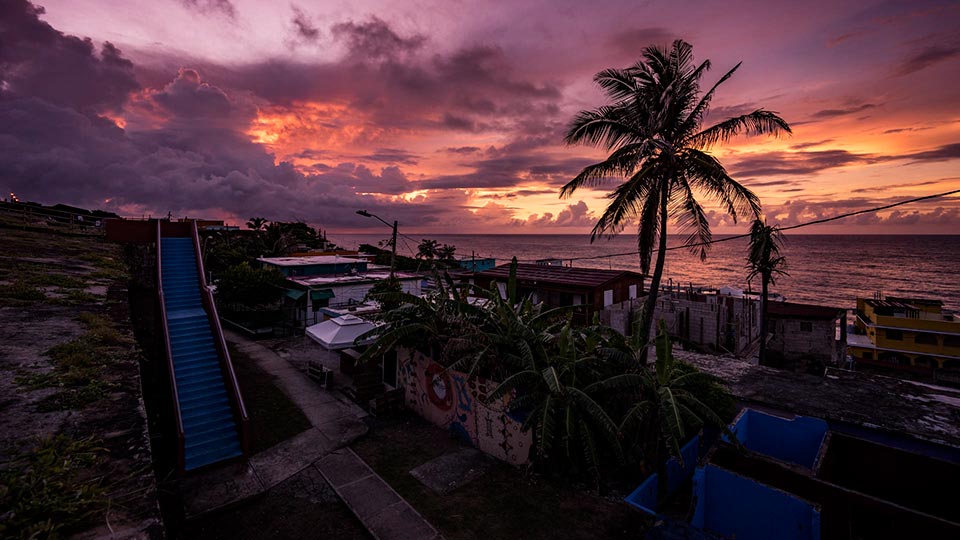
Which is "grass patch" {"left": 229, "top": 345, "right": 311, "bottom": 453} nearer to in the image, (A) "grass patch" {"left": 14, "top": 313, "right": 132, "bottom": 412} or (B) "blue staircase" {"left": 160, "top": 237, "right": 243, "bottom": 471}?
(B) "blue staircase" {"left": 160, "top": 237, "right": 243, "bottom": 471}

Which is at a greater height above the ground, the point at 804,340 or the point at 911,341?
the point at 804,340

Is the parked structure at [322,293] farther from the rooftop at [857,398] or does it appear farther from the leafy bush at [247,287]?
the rooftop at [857,398]

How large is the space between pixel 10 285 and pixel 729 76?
2522cm

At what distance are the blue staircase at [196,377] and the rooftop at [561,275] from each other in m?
18.0

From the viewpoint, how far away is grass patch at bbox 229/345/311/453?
14.9 m

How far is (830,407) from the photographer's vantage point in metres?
14.3

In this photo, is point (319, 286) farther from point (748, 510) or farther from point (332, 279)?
point (748, 510)

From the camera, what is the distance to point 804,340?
32219 mm

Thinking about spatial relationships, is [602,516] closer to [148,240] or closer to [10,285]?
[10,285]

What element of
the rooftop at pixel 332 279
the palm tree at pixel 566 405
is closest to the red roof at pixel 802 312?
the palm tree at pixel 566 405

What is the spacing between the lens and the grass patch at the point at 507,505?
415 inches

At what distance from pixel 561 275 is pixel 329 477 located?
78.2ft

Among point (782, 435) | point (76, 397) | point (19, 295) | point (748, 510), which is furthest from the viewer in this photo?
point (782, 435)

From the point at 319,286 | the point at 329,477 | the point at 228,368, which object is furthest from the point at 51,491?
the point at 319,286
